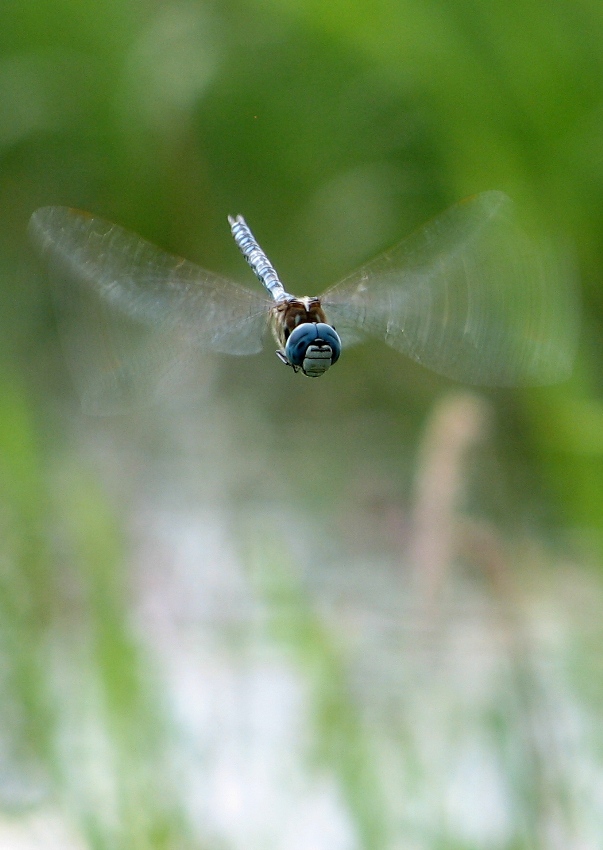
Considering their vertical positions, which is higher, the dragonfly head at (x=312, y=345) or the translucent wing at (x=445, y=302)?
the translucent wing at (x=445, y=302)

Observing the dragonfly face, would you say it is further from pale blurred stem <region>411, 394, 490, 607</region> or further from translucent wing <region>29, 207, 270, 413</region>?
pale blurred stem <region>411, 394, 490, 607</region>

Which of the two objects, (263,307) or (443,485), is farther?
(443,485)

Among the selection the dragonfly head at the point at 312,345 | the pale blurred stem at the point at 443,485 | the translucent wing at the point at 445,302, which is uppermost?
the pale blurred stem at the point at 443,485

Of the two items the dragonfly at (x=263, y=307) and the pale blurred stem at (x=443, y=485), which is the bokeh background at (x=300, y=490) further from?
the dragonfly at (x=263, y=307)

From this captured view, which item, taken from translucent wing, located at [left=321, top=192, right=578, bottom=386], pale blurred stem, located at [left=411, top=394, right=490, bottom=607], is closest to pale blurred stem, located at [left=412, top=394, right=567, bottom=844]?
pale blurred stem, located at [left=411, top=394, right=490, bottom=607]

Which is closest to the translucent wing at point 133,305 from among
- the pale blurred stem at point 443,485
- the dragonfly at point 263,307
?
the dragonfly at point 263,307

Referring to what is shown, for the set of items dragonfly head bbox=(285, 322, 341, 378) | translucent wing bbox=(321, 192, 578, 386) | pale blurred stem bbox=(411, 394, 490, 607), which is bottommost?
dragonfly head bbox=(285, 322, 341, 378)

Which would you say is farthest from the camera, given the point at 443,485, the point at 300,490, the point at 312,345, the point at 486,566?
the point at 300,490

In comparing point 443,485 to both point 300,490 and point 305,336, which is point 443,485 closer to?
point 305,336

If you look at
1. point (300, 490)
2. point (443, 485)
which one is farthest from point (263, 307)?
point (300, 490)
